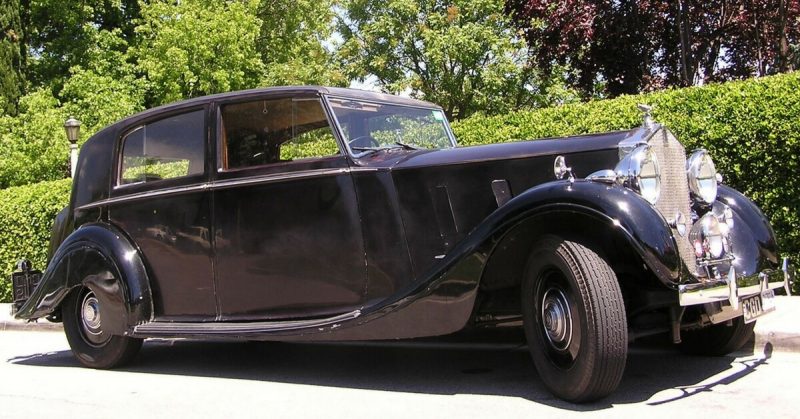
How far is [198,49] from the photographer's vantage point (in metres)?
19.5

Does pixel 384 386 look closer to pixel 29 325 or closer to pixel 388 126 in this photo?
pixel 388 126

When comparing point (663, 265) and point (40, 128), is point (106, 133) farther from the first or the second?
point (40, 128)

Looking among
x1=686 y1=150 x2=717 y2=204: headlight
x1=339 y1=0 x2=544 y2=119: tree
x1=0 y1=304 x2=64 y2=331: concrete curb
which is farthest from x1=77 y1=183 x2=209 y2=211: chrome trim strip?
x1=339 y1=0 x2=544 y2=119: tree

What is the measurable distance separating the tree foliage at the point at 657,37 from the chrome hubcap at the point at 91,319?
920cm

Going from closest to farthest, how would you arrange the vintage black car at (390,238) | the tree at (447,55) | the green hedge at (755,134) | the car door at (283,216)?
the vintage black car at (390,238) < the car door at (283,216) < the green hedge at (755,134) < the tree at (447,55)

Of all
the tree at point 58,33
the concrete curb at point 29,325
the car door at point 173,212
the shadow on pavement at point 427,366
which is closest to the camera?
the shadow on pavement at point 427,366

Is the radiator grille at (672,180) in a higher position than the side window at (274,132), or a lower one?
lower

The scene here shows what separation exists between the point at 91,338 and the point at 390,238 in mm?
2888

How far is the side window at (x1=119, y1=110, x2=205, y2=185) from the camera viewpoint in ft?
17.3

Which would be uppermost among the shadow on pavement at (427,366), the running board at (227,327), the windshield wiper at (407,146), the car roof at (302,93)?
the car roof at (302,93)

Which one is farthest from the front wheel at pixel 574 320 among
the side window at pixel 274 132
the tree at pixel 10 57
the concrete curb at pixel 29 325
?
the tree at pixel 10 57

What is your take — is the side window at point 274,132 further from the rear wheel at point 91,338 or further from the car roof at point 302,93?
the rear wheel at point 91,338

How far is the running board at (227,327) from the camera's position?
14.5 feet

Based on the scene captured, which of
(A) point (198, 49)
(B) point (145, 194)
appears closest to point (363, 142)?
(B) point (145, 194)
